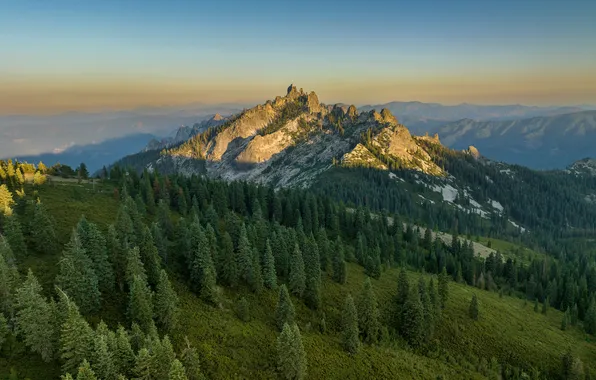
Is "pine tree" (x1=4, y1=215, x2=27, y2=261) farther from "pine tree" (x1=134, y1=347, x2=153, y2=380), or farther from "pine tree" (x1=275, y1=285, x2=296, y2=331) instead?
"pine tree" (x1=275, y1=285, x2=296, y2=331)

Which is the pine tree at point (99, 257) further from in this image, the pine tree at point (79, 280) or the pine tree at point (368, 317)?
the pine tree at point (368, 317)

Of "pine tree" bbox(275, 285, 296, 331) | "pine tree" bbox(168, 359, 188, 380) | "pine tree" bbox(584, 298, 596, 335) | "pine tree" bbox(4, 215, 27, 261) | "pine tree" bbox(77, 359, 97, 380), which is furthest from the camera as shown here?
"pine tree" bbox(584, 298, 596, 335)

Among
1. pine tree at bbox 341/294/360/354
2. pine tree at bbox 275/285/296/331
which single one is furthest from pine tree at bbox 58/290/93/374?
pine tree at bbox 341/294/360/354

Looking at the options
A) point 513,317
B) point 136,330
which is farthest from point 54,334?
point 513,317

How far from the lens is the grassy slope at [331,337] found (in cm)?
5662

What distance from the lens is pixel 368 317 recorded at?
7556 centimetres

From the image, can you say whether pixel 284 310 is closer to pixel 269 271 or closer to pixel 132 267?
pixel 269 271

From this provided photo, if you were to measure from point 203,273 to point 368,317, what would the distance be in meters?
36.0

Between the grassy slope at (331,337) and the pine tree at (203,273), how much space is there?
205 cm

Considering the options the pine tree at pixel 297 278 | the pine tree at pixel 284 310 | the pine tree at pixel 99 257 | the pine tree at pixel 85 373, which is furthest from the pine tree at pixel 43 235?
the pine tree at pixel 297 278

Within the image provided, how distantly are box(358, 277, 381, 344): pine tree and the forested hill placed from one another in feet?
0.90

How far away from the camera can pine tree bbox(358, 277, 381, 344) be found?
74625mm

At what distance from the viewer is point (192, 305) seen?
68.1 meters

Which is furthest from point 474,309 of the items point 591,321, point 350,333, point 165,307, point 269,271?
point 165,307
